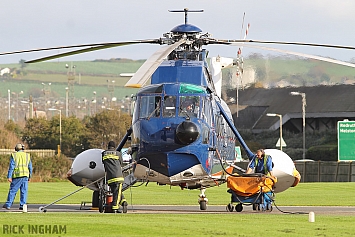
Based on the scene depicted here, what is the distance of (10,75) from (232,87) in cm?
10426

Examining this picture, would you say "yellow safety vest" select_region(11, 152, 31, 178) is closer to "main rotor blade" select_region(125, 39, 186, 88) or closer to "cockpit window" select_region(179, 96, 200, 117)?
"cockpit window" select_region(179, 96, 200, 117)

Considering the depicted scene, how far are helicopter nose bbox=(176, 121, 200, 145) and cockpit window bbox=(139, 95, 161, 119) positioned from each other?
81cm

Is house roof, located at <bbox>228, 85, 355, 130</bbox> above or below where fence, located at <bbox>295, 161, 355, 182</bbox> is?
above

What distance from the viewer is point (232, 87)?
5653 cm

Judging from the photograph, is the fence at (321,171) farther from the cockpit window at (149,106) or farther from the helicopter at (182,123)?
the cockpit window at (149,106)

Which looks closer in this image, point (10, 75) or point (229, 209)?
point (229, 209)

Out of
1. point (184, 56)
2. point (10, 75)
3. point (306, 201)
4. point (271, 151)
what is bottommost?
point (306, 201)

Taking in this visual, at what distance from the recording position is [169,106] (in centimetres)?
2194

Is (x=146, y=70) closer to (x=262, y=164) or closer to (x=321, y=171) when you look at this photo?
(x=262, y=164)

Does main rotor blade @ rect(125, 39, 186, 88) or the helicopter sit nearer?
main rotor blade @ rect(125, 39, 186, 88)

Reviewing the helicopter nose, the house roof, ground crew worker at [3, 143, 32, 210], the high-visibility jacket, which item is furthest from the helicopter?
the house roof

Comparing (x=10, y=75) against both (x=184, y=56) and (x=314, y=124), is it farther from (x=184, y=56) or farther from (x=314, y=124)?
(x=184, y=56)

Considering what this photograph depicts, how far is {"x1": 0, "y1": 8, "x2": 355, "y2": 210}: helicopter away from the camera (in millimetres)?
21578

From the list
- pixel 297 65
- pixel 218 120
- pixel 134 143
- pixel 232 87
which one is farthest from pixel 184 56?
pixel 297 65
